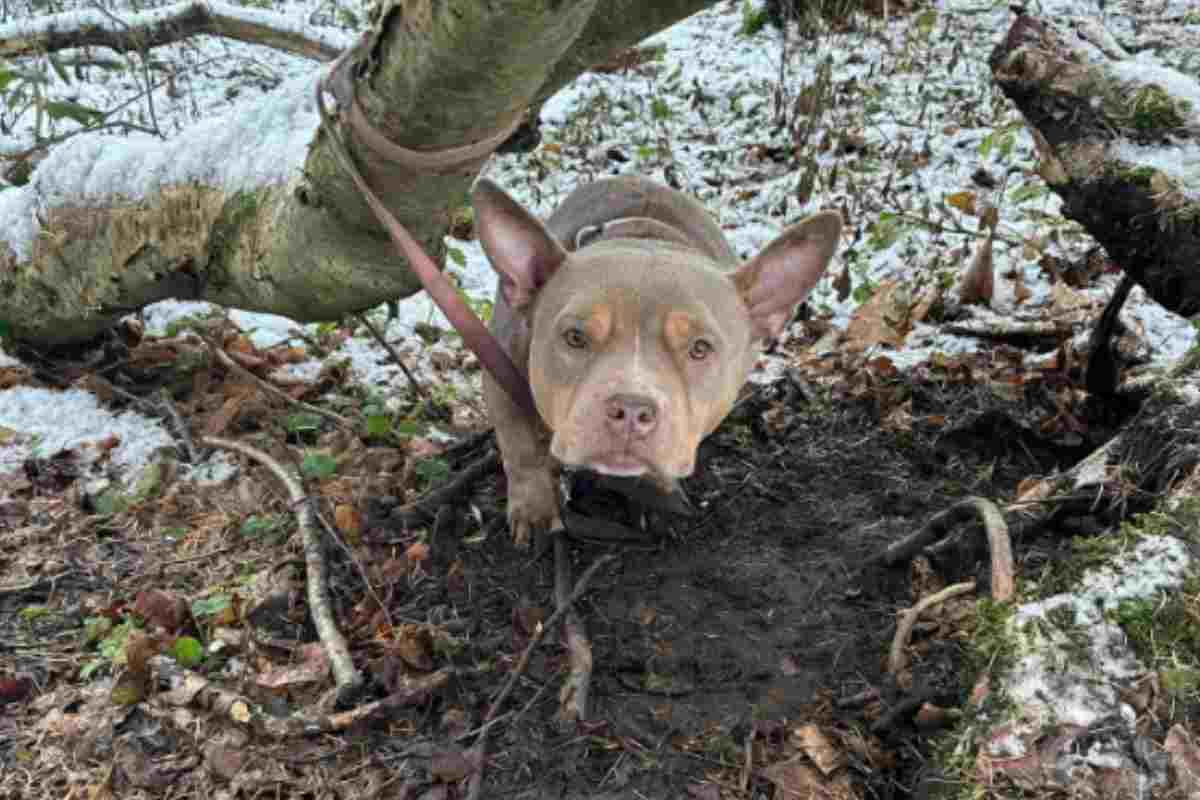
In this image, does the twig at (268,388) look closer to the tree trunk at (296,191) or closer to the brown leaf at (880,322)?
the tree trunk at (296,191)

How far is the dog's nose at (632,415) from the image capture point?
2.47 meters

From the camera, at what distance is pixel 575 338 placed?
→ 277 centimetres

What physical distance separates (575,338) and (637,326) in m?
0.17

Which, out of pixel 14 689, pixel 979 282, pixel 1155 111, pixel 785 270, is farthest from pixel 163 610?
pixel 979 282

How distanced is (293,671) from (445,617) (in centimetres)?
42

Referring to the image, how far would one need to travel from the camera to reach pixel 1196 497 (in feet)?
7.36

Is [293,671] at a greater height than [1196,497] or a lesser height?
greater

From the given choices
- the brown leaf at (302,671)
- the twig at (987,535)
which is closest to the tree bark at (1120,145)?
the twig at (987,535)

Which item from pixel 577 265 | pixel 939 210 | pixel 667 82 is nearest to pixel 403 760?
pixel 577 265

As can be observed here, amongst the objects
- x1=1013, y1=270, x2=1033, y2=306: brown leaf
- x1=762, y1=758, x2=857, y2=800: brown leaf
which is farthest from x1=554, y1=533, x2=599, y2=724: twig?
x1=1013, y1=270, x2=1033, y2=306: brown leaf

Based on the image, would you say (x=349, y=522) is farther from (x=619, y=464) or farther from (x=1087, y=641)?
(x=1087, y=641)

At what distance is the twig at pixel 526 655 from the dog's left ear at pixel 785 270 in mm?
850

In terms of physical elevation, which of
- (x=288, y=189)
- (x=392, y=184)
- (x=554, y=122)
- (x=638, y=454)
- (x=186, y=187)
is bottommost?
(x=638, y=454)

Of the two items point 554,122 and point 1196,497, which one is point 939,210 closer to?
point 554,122
